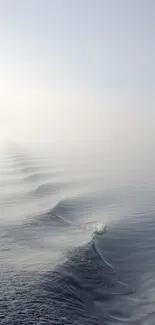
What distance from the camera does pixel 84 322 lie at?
15828 millimetres

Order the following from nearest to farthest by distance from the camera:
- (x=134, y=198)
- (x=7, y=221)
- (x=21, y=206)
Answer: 1. (x=7, y=221)
2. (x=21, y=206)
3. (x=134, y=198)

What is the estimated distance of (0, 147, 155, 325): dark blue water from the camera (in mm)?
16953

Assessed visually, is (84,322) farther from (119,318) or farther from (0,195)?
(0,195)

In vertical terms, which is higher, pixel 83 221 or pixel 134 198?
pixel 134 198

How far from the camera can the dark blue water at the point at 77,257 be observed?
16953 mm

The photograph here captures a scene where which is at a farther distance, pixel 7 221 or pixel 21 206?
pixel 21 206

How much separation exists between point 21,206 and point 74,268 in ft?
61.3

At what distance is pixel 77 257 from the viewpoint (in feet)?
78.1

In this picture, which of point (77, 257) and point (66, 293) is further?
point (77, 257)

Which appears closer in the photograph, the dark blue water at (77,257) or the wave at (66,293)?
the wave at (66,293)

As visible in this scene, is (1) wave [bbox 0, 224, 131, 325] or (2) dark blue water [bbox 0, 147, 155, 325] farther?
(2) dark blue water [bbox 0, 147, 155, 325]

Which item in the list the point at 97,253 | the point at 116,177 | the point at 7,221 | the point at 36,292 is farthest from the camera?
the point at 116,177

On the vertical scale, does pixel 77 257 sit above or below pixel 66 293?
above

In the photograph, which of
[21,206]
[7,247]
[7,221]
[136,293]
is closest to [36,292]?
[136,293]
